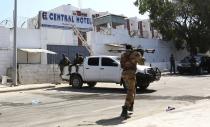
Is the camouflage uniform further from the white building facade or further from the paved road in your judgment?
the white building facade

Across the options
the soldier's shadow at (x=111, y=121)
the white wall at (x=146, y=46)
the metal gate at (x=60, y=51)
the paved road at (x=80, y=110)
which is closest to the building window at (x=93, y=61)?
the paved road at (x=80, y=110)

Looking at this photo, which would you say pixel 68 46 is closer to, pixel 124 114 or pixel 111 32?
pixel 111 32

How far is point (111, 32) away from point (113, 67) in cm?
1609

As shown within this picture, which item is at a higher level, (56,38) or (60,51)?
(56,38)

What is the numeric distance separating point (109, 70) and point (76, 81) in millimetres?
2339

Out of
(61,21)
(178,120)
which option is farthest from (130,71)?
(61,21)

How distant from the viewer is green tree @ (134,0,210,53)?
44000mm

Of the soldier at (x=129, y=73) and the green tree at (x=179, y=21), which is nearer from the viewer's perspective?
the soldier at (x=129, y=73)

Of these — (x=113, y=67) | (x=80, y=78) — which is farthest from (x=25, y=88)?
(x=113, y=67)

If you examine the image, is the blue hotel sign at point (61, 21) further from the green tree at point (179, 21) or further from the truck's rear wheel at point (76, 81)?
the green tree at point (179, 21)

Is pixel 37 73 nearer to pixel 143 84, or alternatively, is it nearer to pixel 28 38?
pixel 28 38

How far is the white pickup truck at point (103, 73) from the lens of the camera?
65.4 ft

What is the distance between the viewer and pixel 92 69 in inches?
866

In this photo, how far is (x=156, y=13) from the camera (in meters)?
44.4
